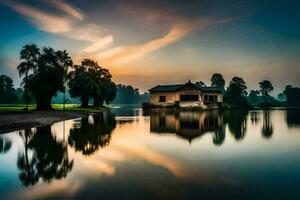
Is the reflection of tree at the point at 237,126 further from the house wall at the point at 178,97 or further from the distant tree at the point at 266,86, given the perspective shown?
the distant tree at the point at 266,86

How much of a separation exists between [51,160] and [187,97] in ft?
239

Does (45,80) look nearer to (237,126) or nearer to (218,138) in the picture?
(237,126)

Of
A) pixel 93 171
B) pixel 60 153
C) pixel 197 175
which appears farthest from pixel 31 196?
pixel 60 153

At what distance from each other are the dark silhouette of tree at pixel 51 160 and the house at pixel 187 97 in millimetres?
66945

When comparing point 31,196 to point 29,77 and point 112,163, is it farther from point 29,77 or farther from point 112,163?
point 29,77

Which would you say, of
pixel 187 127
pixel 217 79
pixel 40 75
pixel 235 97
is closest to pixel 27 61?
pixel 40 75

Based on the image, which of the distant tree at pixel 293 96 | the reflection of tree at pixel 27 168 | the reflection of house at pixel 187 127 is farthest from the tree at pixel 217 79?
the reflection of tree at pixel 27 168

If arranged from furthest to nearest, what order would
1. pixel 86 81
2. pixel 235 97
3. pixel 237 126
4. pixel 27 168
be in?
1. pixel 235 97
2. pixel 86 81
3. pixel 237 126
4. pixel 27 168

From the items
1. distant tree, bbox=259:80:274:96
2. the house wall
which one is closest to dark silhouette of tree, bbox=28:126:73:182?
the house wall

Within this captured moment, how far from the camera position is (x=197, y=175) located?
1012 centimetres

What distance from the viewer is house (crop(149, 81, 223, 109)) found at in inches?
3243

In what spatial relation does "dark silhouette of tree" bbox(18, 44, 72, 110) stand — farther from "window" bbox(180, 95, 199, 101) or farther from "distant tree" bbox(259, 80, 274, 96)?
"distant tree" bbox(259, 80, 274, 96)

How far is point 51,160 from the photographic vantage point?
511 inches

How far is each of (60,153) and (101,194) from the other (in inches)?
305
